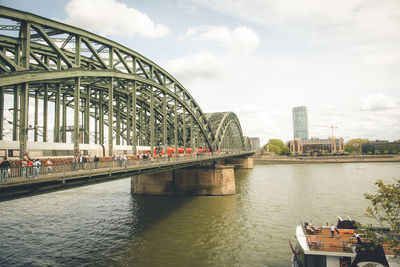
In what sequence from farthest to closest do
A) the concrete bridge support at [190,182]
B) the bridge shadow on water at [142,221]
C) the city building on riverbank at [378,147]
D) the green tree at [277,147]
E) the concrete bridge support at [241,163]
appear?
1. the green tree at [277,147]
2. the city building on riverbank at [378,147]
3. the concrete bridge support at [241,163]
4. the concrete bridge support at [190,182]
5. the bridge shadow on water at [142,221]

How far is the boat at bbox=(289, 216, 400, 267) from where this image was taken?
11900 millimetres

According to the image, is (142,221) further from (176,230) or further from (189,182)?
(189,182)

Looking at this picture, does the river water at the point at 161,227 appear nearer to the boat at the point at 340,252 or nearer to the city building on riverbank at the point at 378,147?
the boat at the point at 340,252

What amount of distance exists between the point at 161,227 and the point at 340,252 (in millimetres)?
13701

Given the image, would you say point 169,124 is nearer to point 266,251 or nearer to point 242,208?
point 242,208

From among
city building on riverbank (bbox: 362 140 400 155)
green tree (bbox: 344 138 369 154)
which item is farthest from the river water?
green tree (bbox: 344 138 369 154)

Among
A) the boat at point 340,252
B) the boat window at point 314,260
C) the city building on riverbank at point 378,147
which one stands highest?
the city building on riverbank at point 378,147

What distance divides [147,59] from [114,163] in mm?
19035

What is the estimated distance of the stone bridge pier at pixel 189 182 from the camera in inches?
1383

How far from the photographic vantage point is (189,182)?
1400 inches

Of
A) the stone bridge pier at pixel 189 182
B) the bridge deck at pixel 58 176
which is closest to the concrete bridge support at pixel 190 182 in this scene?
the stone bridge pier at pixel 189 182

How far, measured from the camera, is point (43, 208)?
28500 mm

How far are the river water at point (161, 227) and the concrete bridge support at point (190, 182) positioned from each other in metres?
1.49

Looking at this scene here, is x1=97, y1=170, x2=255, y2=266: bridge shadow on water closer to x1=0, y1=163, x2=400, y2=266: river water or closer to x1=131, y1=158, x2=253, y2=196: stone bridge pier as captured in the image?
x1=0, y1=163, x2=400, y2=266: river water
